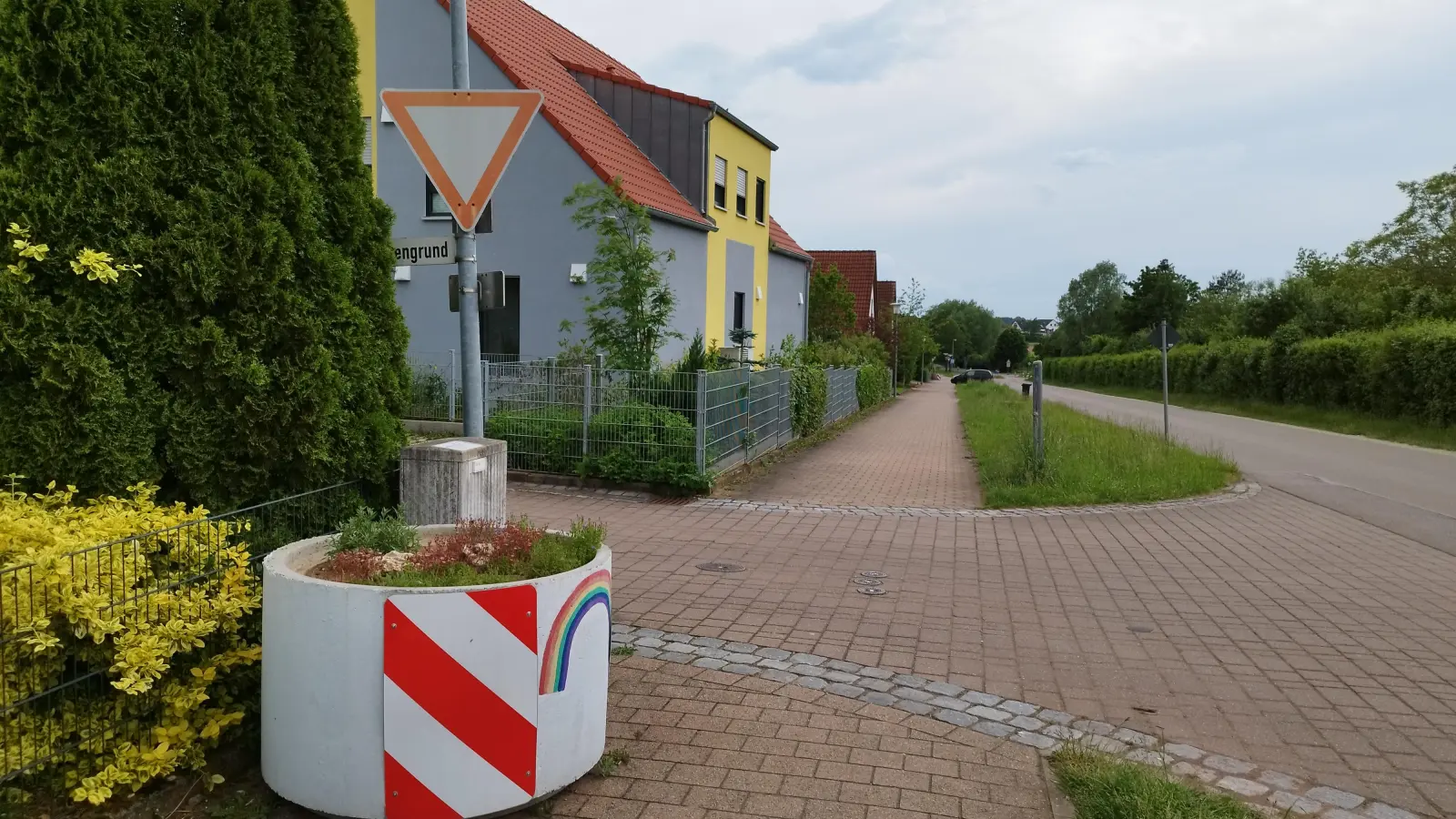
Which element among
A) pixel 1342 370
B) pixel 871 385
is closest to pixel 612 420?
pixel 871 385

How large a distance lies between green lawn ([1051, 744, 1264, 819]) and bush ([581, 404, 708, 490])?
7495 mm

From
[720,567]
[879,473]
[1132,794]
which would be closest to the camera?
[1132,794]

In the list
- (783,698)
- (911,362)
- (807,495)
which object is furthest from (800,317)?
(911,362)

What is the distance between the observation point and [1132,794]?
10.9ft

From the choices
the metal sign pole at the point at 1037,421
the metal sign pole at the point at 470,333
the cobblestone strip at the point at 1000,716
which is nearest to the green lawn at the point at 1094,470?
the metal sign pole at the point at 1037,421

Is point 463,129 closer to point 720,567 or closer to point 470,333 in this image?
Result: point 470,333

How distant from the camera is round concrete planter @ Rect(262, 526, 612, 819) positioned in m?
3.07

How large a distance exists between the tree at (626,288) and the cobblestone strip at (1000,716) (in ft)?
26.7

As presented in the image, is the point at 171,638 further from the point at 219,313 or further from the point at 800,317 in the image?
the point at 800,317

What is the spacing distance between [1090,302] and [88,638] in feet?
456

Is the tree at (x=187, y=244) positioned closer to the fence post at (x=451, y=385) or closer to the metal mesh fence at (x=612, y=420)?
the metal mesh fence at (x=612, y=420)

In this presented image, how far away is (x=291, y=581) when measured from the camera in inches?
125

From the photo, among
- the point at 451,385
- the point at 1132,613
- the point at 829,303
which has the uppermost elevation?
the point at 829,303

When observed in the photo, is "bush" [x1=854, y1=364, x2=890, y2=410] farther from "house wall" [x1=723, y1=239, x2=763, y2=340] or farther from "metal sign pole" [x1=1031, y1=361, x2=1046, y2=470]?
"metal sign pole" [x1=1031, y1=361, x2=1046, y2=470]
